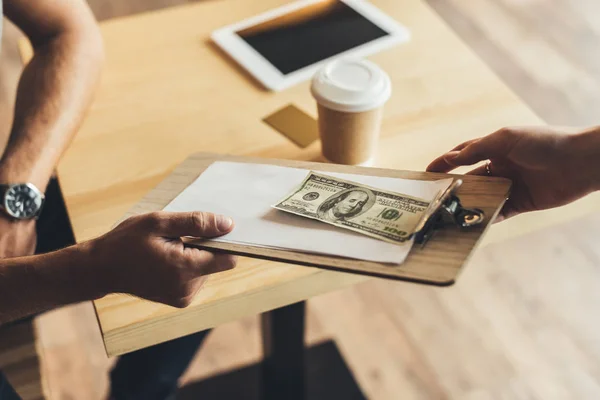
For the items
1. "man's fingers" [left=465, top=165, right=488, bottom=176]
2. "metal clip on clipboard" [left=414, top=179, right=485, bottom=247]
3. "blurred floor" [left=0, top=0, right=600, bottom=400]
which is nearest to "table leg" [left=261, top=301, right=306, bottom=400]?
"blurred floor" [left=0, top=0, right=600, bottom=400]

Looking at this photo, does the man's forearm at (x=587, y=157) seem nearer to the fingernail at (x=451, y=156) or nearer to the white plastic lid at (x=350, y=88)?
the fingernail at (x=451, y=156)

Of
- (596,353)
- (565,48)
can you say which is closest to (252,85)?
(596,353)

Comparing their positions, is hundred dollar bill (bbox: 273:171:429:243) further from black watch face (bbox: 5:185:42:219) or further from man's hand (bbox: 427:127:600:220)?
black watch face (bbox: 5:185:42:219)

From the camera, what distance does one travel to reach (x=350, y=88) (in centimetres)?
96

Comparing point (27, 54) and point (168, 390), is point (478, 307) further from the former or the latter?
point (27, 54)

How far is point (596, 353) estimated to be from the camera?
1692 millimetres

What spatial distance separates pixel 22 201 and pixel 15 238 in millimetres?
59

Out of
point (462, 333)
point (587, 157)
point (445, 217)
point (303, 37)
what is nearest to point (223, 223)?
point (445, 217)

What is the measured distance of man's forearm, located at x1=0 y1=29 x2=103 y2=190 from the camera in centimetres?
111

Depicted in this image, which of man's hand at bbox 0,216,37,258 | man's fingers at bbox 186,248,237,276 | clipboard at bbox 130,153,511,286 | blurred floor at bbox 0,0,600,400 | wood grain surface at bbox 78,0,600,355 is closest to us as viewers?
clipboard at bbox 130,153,511,286

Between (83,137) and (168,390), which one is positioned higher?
(83,137)

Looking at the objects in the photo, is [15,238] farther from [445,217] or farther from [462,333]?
[462,333]

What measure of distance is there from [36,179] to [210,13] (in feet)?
1.66

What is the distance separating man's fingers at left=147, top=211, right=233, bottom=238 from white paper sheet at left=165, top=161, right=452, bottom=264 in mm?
18
